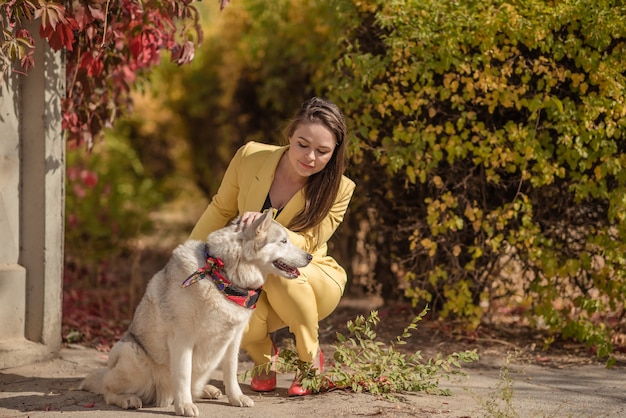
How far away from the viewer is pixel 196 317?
3.50m

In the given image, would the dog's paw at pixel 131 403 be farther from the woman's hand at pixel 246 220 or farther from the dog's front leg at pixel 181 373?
the woman's hand at pixel 246 220

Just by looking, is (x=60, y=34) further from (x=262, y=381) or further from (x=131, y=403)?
(x=262, y=381)

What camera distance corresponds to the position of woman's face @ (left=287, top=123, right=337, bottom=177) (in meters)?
3.93

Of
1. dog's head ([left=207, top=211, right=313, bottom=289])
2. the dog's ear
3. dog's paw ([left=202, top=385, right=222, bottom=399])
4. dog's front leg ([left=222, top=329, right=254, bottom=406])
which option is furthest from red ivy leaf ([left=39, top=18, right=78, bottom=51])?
dog's paw ([left=202, top=385, right=222, bottom=399])

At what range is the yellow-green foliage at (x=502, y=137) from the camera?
4582 millimetres

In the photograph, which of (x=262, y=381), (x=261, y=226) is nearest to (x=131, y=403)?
(x=262, y=381)

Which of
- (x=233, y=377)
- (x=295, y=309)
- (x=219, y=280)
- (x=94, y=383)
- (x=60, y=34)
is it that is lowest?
(x=94, y=383)

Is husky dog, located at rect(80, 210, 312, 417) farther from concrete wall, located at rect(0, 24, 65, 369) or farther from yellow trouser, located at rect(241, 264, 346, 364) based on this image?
concrete wall, located at rect(0, 24, 65, 369)

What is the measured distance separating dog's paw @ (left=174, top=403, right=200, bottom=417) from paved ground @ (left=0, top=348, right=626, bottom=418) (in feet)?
0.21

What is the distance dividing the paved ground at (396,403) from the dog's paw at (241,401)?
0.03m

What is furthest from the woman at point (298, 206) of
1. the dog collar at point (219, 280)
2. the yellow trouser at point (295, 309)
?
the dog collar at point (219, 280)

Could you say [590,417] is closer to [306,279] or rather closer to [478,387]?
[478,387]

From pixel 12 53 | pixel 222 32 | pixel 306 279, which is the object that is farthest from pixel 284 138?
pixel 222 32

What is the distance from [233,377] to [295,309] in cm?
47
